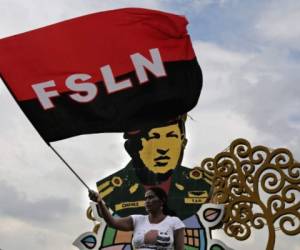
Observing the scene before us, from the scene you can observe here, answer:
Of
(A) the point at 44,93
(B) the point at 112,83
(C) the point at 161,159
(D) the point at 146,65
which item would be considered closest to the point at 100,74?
(B) the point at 112,83

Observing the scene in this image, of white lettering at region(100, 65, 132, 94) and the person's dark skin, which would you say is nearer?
the person's dark skin

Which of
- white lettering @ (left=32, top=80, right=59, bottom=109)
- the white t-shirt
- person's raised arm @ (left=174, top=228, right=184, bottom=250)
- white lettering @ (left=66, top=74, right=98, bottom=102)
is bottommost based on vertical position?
person's raised arm @ (left=174, top=228, right=184, bottom=250)

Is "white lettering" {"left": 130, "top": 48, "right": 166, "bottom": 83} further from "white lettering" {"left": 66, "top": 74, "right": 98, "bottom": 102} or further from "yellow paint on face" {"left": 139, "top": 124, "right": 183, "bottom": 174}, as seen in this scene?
"yellow paint on face" {"left": 139, "top": 124, "right": 183, "bottom": 174}

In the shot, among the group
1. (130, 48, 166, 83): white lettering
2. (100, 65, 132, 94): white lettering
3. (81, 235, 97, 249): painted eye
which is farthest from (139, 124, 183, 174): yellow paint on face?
(100, 65, 132, 94): white lettering

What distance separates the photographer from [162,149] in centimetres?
1138

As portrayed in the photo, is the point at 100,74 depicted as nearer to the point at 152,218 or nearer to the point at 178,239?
the point at 152,218

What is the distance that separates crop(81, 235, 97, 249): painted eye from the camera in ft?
37.5

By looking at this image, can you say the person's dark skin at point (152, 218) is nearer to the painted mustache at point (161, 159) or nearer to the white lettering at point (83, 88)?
the white lettering at point (83, 88)

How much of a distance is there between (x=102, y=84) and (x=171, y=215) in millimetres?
1216

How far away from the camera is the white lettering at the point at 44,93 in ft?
15.5

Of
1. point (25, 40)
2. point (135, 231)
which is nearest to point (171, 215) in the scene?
point (135, 231)

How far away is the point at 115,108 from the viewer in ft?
15.8

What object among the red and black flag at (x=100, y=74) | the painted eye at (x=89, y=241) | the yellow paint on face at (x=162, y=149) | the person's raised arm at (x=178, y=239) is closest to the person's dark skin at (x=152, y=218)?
the person's raised arm at (x=178, y=239)

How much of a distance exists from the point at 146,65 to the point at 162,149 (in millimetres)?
6396
